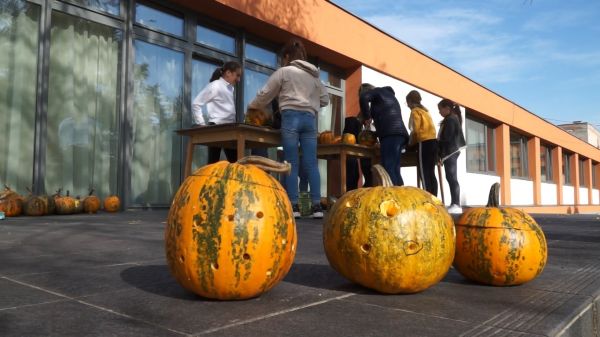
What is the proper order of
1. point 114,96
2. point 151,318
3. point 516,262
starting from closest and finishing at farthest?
point 151,318, point 516,262, point 114,96

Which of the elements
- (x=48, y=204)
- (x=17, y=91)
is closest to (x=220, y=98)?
(x=48, y=204)

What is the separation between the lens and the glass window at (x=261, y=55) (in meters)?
9.71

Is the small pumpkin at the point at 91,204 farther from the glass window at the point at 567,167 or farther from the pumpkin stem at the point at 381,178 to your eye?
the glass window at the point at 567,167

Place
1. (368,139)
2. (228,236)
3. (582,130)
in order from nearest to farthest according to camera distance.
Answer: (228,236), (368,139), (582,130)

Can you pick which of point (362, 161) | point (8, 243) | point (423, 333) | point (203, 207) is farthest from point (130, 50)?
point (423, 333)

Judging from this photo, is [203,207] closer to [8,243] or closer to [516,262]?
[516,262]

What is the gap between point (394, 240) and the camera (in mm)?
1814

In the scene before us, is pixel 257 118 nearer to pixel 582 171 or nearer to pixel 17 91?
pixel 17 91

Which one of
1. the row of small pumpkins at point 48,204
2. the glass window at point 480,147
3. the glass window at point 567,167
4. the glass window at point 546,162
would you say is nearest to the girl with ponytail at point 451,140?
the row of small pumpkins at point 48,204

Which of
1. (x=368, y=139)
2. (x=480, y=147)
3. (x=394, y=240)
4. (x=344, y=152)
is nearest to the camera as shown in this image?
(x=394, y=240)

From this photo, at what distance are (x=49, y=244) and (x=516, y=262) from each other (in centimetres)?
285

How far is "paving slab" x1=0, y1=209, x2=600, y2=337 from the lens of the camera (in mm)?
1337

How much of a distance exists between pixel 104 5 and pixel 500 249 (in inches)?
283

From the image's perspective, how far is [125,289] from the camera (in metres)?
1.83
